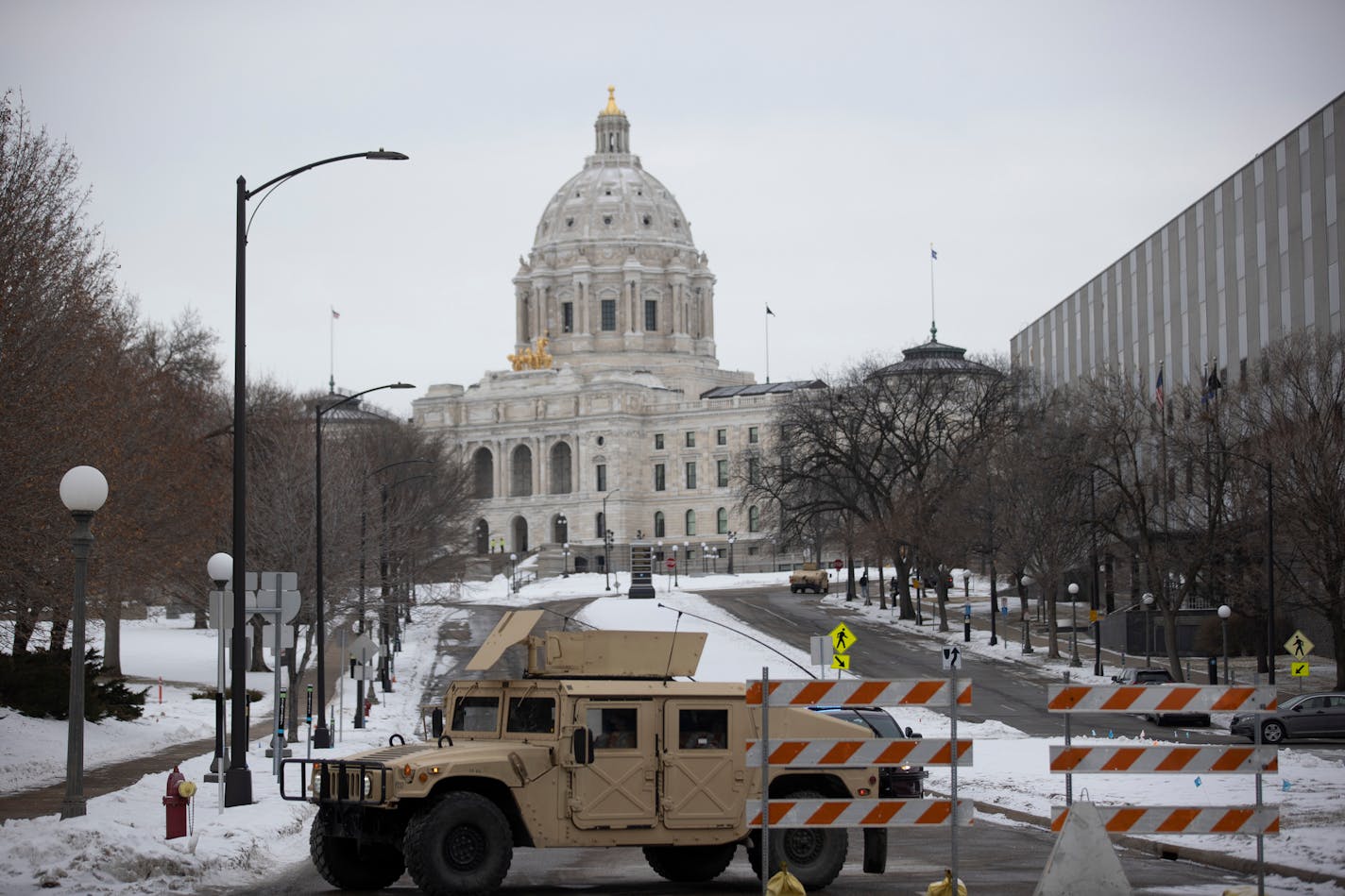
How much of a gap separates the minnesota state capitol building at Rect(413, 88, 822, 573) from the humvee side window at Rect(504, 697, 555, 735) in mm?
139564

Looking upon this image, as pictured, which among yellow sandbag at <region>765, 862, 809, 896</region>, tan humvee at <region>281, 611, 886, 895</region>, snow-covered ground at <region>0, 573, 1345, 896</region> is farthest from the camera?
snow-covered ground at <region>0, 573, 1345, 896</region>

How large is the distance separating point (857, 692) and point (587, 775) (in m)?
3.06

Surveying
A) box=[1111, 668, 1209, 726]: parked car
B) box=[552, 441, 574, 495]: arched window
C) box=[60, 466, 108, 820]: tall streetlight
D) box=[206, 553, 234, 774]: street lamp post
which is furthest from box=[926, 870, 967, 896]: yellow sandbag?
box=[552, 441, 574, 495]: arched window

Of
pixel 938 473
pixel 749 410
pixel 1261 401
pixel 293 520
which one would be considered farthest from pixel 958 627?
pixel 749 410

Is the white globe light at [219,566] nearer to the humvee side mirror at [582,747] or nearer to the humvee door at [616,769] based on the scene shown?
the humvee door at [616,769]

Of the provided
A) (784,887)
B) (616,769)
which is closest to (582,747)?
(616,769)

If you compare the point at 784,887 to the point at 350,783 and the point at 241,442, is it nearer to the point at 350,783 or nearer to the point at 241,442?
the point at 350,783

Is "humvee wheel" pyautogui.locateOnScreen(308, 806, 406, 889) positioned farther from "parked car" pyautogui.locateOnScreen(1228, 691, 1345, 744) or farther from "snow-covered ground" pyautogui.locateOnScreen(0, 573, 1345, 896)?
"parked car" pyautogui.locateOnScreen(1228, 691, 1345, 744)

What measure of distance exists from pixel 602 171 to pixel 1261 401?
14610 cm

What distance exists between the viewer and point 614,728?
16.9 meters

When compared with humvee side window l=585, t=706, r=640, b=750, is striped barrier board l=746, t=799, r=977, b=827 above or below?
below

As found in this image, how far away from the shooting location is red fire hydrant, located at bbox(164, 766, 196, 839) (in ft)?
60.7

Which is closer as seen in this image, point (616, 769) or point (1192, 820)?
point (1192, 820)

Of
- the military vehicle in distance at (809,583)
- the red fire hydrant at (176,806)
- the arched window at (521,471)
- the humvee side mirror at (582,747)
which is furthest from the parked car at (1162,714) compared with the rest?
the arched window at (521,471)
